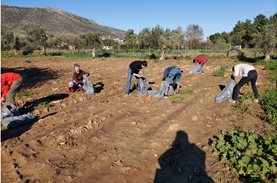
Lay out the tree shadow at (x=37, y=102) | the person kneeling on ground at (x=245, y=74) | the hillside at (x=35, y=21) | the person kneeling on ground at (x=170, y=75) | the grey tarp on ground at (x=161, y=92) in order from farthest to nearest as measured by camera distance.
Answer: the hillside at (x=35, y=21), the grey tarp on ground at (x=161, y=92), the person kneeling on ground at (x=170, y=75), the person kneeling on ground at (x=245, y=74), the tree shadow at (x=37, y=102)

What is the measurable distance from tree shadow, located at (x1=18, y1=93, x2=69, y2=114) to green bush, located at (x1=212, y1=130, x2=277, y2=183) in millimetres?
5536

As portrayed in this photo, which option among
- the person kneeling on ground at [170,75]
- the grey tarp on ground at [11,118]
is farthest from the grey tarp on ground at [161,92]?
the grey tarp on ground at [11,118]

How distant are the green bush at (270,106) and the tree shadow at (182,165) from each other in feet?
8.81

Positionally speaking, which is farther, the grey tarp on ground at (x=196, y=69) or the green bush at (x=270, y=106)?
the grey tarp on ground at (x=196, y=69)

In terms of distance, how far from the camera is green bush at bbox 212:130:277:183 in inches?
199

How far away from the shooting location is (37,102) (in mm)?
9852

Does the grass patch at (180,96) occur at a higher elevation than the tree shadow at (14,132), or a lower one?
higher

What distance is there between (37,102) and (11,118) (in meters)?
2.72

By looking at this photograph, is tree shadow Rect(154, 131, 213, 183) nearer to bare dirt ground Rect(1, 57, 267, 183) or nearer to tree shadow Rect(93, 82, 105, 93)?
bare dirt ground Rect(1, 57, 267, 183)

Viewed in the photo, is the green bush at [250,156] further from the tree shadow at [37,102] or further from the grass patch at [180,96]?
the tree shadow at [37,102]

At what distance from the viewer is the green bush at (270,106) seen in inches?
310

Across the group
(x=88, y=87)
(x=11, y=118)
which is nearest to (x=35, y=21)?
(x=88, y=87)

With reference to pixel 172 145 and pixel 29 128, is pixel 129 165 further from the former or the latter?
pixel 29 128

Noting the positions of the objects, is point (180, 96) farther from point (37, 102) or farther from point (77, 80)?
point (37, 102)
